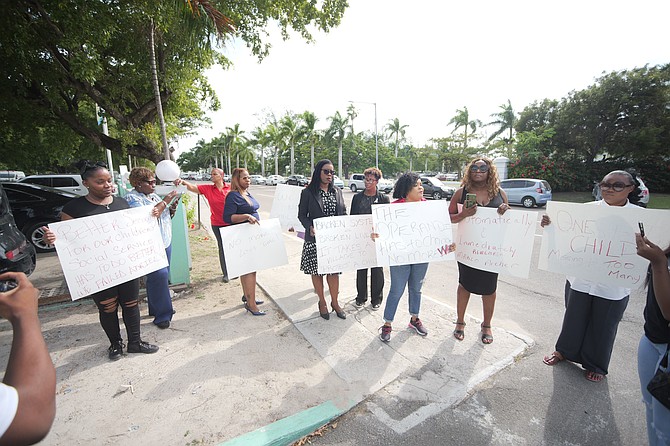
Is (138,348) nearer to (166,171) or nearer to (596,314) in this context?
(166,171)

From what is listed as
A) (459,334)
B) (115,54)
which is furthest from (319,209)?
(115,54)

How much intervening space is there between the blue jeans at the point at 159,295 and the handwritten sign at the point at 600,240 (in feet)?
12.9

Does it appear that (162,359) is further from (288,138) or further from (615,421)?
(288,138)

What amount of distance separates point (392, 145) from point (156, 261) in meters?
60.9

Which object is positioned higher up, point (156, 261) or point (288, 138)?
point (288, 138)

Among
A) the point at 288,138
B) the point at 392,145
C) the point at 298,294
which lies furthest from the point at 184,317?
the point at 392,145

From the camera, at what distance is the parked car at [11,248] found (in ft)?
12.7

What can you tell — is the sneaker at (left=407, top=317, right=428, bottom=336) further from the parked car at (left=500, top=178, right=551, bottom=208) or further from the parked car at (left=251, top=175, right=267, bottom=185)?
the parked car at (left=251, top=175, right=267, bottom=185)

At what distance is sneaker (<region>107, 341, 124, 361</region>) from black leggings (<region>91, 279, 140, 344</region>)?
37 millimetres

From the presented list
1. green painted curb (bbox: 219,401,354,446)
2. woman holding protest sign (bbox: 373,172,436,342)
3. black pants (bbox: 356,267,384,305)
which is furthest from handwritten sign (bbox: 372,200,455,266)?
green painted curb (bbox: 219,401,354,446)

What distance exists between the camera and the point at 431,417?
225 cm

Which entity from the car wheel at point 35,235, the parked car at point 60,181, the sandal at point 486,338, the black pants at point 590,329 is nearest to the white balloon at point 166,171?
the sandal at point 486,338

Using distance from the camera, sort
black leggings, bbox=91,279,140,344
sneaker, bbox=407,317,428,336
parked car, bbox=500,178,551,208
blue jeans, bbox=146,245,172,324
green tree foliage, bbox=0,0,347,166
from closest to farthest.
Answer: black leggings, bbox=91,279,140,344, sneaker, bbox=407,317,428,336, blue jeans, bbox=146,245,172,324, green tree foliage, bbox=0,0,347,166, parked car, bbox=500,178,551,208

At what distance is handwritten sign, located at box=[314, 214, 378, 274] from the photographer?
332 cm
